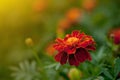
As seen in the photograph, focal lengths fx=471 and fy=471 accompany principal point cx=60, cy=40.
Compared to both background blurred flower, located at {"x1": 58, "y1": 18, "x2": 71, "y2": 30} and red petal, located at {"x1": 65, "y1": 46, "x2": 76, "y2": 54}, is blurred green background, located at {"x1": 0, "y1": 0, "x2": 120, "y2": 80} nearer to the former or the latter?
background blurred flower, located at {"x1": 58, "y1": 18, "x2": 71, "y2": 30}

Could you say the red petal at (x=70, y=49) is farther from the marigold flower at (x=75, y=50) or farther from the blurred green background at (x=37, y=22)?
the blurred green background at (x=37, y=22)

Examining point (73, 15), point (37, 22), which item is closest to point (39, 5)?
point (37, 22)

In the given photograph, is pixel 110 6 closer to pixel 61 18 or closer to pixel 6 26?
pixel 61 18

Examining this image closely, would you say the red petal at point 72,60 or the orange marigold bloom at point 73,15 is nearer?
the red petal at point 72,60

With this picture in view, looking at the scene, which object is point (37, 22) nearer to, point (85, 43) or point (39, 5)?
point (39, 5)

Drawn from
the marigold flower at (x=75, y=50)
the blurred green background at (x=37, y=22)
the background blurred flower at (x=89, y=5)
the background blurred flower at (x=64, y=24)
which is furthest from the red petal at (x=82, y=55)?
the background blurred flower at (x=89, y=5)

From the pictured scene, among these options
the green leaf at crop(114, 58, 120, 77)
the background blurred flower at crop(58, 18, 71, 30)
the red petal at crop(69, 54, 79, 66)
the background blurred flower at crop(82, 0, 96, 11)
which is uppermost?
the background blurred flower at crop(82, 0, 96, 11)

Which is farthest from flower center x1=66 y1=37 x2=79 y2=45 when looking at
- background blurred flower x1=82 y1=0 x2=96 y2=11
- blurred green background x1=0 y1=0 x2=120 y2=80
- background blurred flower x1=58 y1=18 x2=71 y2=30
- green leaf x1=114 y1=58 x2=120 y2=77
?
background blurred flower x1=82 y1=0 x2=96 y2=11
